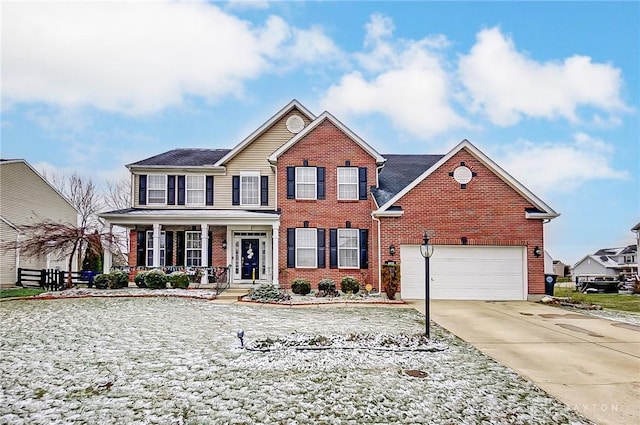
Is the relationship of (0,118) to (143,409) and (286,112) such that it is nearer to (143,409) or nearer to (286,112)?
(286,112)

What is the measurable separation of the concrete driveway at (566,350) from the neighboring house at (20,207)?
19306 mm

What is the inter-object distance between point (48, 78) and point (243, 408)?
68.7 feet

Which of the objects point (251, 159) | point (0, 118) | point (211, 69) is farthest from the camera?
point (0, 118)

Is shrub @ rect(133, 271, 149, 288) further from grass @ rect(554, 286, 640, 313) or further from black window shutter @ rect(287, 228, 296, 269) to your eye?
grass @ rect(554, 286, 640, 313)

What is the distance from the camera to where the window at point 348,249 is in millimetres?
18000

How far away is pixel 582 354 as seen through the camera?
297 inches

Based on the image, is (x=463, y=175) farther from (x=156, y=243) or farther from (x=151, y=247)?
(x=151, y=247)

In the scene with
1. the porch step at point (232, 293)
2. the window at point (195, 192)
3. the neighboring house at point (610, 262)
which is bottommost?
the neighboring house at point (610, 262)

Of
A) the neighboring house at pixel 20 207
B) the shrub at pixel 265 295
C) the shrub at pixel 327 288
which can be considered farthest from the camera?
the neighboring house at pixel 20 207

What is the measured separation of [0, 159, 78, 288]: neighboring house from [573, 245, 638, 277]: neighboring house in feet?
171

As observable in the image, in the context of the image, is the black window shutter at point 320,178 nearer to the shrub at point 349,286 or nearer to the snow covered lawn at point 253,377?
the shrub at point 349,286

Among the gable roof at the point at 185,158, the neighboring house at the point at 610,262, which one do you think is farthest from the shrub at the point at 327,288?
the neighboring house at the point at 610,262

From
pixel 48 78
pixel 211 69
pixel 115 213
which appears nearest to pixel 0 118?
pixel 48 78

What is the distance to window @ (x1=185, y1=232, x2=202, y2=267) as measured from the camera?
19.4 meters
